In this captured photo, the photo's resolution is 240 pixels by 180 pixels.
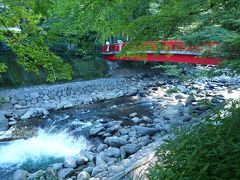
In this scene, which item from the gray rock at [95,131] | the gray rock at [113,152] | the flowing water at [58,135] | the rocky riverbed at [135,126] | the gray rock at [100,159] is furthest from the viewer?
the gray rock at [95,131]

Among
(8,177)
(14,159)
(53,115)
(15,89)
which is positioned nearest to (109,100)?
(53,115)

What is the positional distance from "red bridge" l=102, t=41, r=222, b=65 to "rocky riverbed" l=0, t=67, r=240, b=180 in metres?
1.27

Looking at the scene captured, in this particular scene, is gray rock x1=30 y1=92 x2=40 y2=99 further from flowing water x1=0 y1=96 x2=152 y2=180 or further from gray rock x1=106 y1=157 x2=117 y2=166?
gray rock x1=106 y1=157 x2=117 y2=166

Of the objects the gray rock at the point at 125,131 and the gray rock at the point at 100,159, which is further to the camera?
the gray rock at the point at 125,131

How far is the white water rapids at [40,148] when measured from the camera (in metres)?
7.81

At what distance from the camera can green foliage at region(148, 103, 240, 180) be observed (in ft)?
8.09

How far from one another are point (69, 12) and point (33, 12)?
70cm

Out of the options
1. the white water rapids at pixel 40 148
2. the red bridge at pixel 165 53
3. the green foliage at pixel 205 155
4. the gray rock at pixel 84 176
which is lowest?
the white water rapids at pixel 40 148

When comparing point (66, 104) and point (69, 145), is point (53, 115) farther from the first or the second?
point (69, 145)

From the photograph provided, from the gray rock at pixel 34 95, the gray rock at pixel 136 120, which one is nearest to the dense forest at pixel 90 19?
the gray rock at pixel 136 120

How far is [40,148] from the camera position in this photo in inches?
338

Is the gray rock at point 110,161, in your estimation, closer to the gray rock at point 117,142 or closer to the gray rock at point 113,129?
the gray rock at point 117,142

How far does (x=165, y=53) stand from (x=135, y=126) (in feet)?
13.5

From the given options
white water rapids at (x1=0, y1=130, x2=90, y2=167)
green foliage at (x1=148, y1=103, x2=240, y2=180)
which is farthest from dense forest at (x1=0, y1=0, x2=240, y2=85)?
white water rapids at (x1=0, y1=130, x2=90, y2=167)
